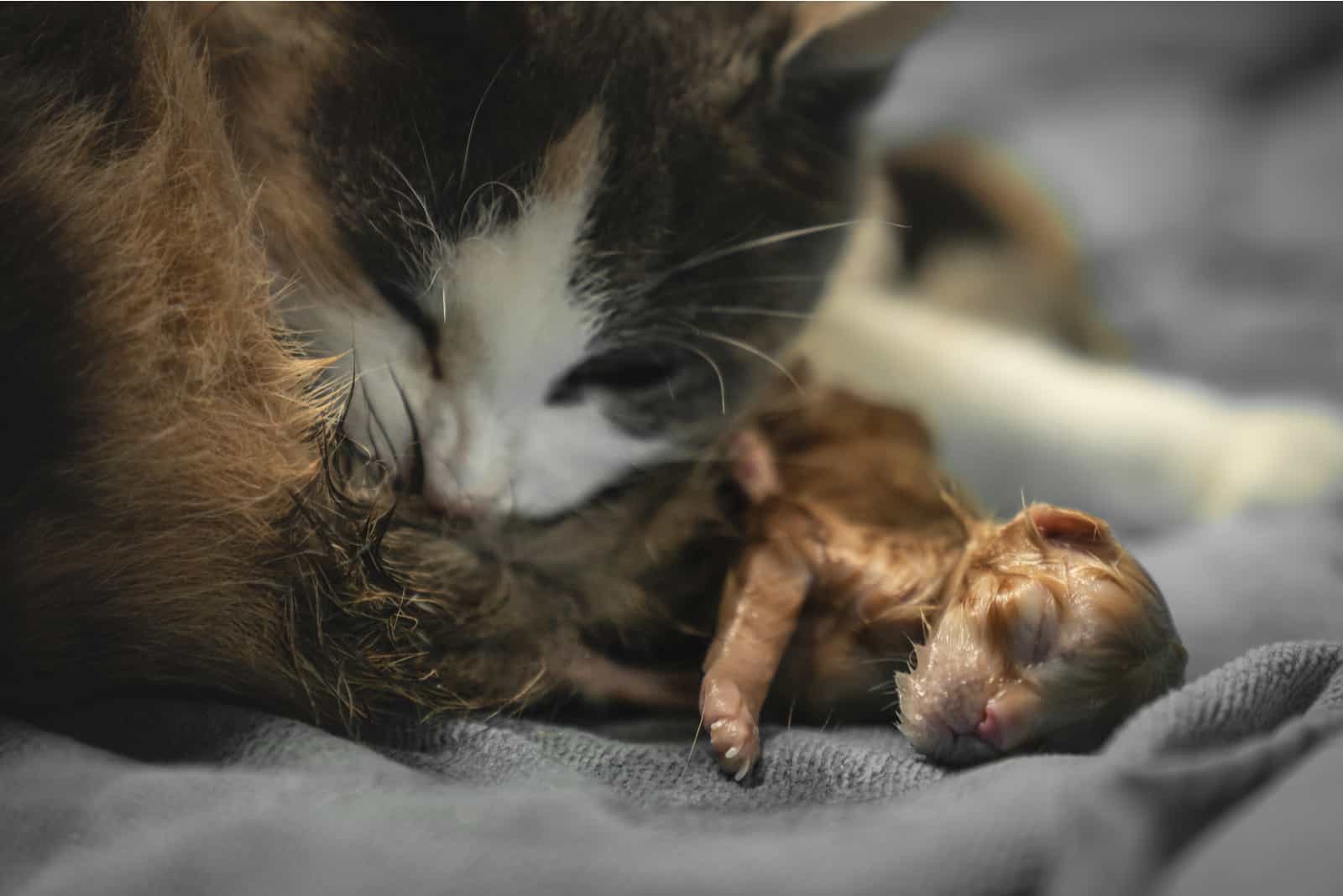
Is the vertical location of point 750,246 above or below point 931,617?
above

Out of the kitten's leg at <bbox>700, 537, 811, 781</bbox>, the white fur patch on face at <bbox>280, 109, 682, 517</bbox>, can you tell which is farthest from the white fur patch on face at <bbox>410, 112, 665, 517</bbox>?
the kitten's leg at <bbox>700, 537, 811, 781</bbox>

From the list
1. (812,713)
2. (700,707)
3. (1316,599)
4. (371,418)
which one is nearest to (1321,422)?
(1316,599)

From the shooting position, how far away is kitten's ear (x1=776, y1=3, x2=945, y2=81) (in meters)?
0.78

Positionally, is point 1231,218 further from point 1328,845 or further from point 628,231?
point 1328,845

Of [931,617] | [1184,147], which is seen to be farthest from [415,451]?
[1184,147]

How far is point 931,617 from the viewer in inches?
26.7

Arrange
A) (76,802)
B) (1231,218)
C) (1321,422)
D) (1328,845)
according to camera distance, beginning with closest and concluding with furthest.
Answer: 1. (1328,845)
2. (76,802)
3. (1321,422)
4. (1231,218)

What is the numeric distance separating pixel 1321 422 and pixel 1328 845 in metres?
1.01

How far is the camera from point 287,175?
0.67m

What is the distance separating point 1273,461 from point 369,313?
39.9 inches

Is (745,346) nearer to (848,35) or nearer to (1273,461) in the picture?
(848,35)

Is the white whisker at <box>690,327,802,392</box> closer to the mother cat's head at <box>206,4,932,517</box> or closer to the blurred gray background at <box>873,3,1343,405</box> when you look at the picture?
the mother cat's head at <box>206,4,932,517</box>

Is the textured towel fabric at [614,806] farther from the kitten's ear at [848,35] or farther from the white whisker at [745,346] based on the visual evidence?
the kitten's ear at [848,35]

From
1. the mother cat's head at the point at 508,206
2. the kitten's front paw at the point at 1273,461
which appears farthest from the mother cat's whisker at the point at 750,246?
the kitten's front paw at the point at 1273,461
